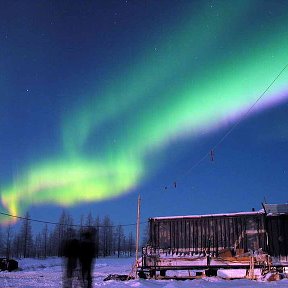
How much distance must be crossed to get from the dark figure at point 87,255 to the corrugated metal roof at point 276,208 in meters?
20.4

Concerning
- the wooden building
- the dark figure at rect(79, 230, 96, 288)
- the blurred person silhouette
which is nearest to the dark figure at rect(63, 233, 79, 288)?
the blurred person silhouette

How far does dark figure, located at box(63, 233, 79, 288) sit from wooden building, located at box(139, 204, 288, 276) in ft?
56.6

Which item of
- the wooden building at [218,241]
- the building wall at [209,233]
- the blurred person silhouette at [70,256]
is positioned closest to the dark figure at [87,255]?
the blurred person silhouette at [70,256]

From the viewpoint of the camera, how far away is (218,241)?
28.2 metres

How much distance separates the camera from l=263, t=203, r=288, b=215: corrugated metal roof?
27.8 meters

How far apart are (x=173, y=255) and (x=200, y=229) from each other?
2709mm

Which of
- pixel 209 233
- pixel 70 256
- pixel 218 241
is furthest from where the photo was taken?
pixel 209 233

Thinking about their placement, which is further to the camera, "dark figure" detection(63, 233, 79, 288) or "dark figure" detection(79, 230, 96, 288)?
"dark figure" detection(79, 230, 96, 288)

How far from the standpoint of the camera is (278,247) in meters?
27.1

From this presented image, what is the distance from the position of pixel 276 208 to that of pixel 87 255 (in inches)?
864

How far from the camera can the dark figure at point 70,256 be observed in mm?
9398

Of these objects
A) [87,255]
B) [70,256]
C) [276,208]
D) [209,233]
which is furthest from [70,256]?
[276,208]

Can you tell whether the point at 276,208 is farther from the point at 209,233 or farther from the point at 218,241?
the point at 209,233

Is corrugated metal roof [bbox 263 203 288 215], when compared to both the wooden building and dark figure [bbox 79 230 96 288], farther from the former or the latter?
dark figure [bbox 79 230 96 288]
